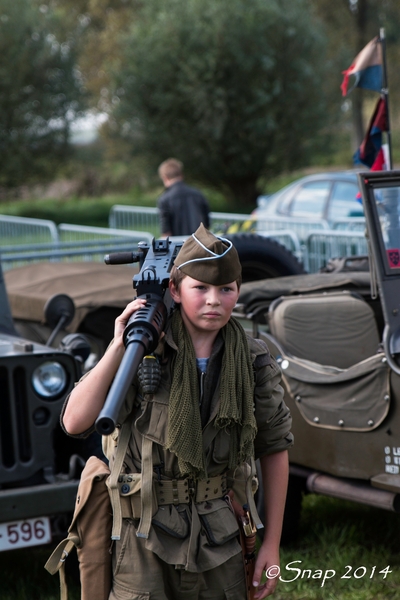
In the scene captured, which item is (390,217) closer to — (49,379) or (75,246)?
(49,379)

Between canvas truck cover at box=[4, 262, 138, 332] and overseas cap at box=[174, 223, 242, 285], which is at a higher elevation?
overseas cap at box=[174, 223, 242, 285]

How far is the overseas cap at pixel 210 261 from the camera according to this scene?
2.51 meters

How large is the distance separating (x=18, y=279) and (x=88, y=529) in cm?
417

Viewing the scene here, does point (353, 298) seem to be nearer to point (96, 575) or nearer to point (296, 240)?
point (96, 575)

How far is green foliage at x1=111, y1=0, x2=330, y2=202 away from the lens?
2483 centimetres

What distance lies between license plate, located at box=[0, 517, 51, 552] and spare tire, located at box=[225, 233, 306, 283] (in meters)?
2.61

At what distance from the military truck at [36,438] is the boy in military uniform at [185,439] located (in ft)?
5.09

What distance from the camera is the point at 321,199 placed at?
13.0 meters

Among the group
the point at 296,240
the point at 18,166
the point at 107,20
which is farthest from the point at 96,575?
the point at 107,20

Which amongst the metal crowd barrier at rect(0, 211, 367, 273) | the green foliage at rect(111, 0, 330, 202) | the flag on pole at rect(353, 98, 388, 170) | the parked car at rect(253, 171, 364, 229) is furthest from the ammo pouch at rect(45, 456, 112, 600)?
the green foliage at rect(111, 0, 330, 202)

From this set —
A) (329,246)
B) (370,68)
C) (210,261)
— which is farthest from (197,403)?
(329,246)

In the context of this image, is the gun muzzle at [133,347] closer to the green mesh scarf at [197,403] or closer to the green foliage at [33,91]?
the green mesh scarf at [197,403]

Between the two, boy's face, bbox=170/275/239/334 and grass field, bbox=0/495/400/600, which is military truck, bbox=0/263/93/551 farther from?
boy's face, bbox=170/275/239/334

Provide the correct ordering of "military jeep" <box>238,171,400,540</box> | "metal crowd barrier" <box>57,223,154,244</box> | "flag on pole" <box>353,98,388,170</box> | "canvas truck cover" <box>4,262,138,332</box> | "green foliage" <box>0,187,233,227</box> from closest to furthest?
"military jeep" <box>238,171,400,540</box>, "canvas truck cover" <box>4,262,138,332</box>, "flag on pole" <box>353,98,388,170</box>, "metal crowd barrier" <box>57,223,154,244</box>, "green foliage" <box>0,187,233,227</box>
